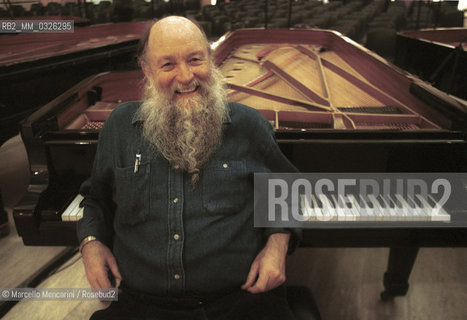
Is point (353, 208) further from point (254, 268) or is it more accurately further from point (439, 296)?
point (439, 296)

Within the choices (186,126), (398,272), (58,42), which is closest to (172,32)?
(186,126)

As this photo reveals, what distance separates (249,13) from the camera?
1059 centimetres

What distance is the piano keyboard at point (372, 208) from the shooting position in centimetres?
159

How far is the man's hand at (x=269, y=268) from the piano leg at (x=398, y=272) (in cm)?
113

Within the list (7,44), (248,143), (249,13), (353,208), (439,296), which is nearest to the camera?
(248,143)

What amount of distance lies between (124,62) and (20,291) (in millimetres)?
2615

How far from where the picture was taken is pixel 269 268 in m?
1.34

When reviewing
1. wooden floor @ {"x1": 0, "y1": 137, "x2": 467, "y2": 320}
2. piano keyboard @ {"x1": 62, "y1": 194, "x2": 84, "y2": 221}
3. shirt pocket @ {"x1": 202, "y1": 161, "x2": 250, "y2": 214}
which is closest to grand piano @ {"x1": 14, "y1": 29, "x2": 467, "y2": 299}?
piano keyboard @ {"x1": 62, "y1": 194, "x2": 84, "y2": 221}

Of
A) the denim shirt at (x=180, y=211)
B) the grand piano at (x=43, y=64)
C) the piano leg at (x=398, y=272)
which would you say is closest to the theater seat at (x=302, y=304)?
the denim shirt at (x=180, y=211)

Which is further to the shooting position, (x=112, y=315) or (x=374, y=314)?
(x=374, y=314)

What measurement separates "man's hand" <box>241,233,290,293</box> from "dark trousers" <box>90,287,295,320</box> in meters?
0.04

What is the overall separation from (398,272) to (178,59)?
179 centimetres

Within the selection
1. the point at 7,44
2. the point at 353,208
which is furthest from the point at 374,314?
the point at 7,44

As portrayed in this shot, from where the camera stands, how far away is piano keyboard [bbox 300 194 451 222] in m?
1.59
